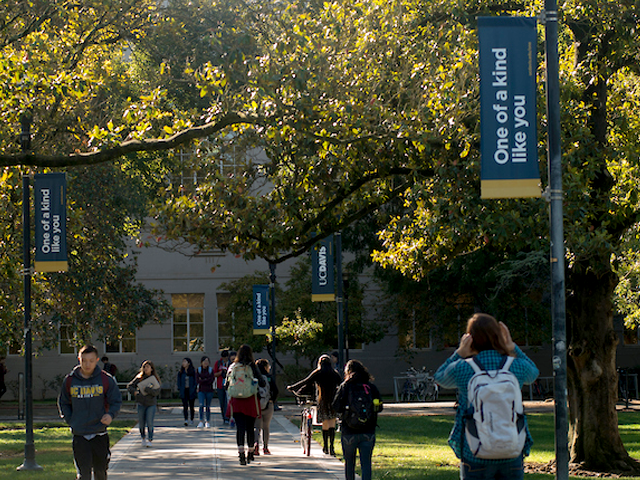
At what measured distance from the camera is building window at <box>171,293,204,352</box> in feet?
136

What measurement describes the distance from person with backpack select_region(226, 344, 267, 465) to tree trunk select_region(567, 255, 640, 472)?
4801mm

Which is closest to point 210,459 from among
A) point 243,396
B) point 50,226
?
point 243,396

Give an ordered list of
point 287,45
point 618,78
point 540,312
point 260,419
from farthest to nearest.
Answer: point 540,312, point 260,419, point 618,78, point 287,45

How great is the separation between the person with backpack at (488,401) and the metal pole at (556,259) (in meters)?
1.95

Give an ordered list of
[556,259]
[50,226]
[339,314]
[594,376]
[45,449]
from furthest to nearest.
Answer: [339,314] → [45,449] → [50,226] → [594,376] → [556,259]

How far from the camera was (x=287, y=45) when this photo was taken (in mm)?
11320

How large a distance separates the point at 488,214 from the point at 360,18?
3.41m

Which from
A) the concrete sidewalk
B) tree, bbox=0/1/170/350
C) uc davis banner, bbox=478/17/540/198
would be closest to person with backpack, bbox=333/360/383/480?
the concrete sidewalk

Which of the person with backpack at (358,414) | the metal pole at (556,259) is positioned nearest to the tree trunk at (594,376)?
the person with backpack at (358,414)

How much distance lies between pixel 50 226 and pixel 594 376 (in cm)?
929

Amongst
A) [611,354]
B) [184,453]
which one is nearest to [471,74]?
[611,354]

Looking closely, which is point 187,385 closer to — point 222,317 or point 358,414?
point 358,414

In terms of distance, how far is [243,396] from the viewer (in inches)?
535

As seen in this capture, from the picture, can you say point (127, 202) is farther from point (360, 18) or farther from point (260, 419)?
point (360, 18)
